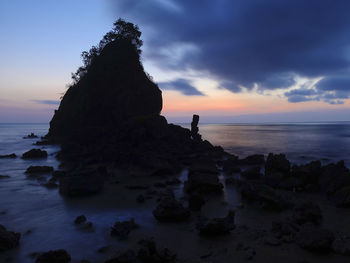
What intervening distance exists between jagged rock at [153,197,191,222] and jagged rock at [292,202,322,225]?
484cm

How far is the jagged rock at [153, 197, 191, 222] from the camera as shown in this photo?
11.1 meters

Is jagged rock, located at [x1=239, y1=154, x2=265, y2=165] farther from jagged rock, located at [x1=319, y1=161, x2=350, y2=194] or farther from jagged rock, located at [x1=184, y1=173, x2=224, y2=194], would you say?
jagged rock, located at [x1=184, y1=173, x2=224, y2=194]

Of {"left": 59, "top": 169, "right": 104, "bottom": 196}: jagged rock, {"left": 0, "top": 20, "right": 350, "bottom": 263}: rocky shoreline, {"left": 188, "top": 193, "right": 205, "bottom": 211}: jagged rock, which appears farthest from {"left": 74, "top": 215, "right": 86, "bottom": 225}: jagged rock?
{"left": 188, "top": 193, "right": 205, "bottom": 211}: jagged rock

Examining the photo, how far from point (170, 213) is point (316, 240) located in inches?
225

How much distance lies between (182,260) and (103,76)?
52.3 metres

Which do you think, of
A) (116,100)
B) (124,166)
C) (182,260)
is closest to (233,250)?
(182,260)

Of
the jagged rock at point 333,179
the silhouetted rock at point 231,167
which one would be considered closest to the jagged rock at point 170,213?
the jagged rock at point 333,179

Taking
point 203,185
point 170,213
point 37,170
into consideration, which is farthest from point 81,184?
point 37,170

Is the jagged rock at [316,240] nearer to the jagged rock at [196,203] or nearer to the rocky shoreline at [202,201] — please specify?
the rocky shoreline at [202,201]

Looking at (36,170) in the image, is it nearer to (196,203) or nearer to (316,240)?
(196,203)

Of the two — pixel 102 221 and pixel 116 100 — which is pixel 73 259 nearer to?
pixel 102 221

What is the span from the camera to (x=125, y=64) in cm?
5584

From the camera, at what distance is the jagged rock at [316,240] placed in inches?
328

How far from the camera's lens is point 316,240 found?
8.42 m
